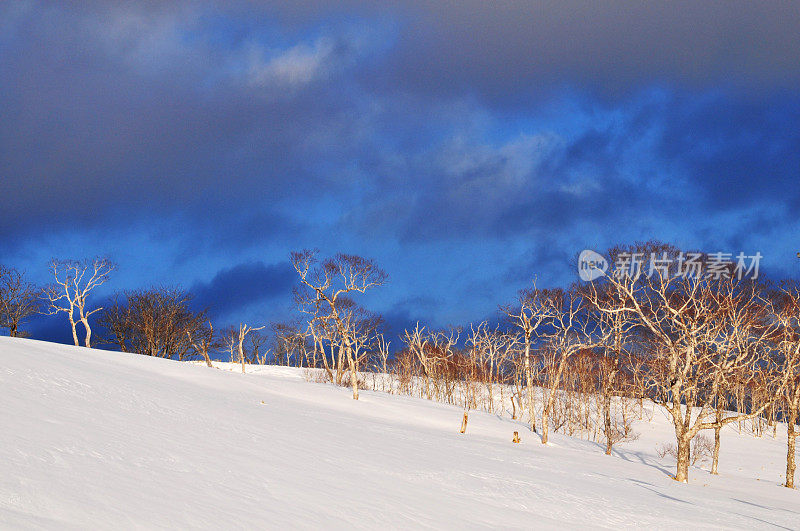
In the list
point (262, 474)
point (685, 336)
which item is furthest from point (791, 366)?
point (262, 474)

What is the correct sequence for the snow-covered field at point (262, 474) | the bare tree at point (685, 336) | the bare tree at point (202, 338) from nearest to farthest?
the snow-covered field at point (262, 474)
the bare tree at point (685, 336)
the bare tree at point (202, 338)

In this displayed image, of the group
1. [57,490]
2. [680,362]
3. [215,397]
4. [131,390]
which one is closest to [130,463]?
[57,490]

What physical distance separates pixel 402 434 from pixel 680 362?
1587 centimetres

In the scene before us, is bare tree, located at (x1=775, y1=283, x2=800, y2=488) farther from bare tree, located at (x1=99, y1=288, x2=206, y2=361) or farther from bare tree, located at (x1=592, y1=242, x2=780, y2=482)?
bare tree, located at (x1=99, y1=288, x2=206, y2=361)

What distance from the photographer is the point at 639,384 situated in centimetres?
2642

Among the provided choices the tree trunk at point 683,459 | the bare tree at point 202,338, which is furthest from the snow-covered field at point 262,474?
the bare tree at point 202,338

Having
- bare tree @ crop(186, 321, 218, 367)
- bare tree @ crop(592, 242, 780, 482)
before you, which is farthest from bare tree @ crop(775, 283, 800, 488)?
bare tree @ crop(186, 321, 218, 367)

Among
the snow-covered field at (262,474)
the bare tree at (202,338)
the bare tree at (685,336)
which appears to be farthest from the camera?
the bare tree at (202,338)

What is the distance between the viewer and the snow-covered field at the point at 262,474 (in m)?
8.02

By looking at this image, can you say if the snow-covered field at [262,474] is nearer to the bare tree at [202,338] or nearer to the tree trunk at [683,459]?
the tree trunk at [683,459]

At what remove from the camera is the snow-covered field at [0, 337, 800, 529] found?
8016 mm

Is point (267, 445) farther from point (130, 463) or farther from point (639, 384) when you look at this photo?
point (639, 384)

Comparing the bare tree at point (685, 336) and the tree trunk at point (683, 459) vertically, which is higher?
the bare tree at point (685, 336)

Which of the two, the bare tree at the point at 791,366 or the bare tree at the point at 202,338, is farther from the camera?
the bare tree at the point at 202,338
